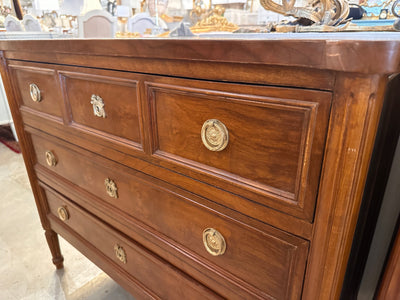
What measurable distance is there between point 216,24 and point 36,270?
4.13 feet

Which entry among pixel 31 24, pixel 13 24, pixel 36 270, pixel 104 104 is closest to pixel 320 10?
pixel 104 104

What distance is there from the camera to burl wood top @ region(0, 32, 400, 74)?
28 centimetres

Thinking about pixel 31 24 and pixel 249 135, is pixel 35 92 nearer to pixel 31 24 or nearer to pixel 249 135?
pixel 31 24

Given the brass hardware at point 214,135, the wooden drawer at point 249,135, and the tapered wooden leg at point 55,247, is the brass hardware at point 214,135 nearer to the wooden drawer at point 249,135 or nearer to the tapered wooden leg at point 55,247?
the wooden drawer at point 249,135

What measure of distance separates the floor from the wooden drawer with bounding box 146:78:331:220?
0.89m

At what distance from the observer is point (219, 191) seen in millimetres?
500

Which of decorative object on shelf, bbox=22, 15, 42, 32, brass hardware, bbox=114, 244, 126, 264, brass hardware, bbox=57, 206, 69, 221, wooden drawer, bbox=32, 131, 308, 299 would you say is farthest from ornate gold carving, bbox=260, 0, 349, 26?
decorative object on shelf, bbox=22, 15, 42, 32

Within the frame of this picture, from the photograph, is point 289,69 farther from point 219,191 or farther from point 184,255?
point 184,255

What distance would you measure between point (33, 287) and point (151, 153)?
1.00 m

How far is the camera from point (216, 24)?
894 millimetres

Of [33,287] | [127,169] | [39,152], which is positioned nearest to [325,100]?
[127,169]

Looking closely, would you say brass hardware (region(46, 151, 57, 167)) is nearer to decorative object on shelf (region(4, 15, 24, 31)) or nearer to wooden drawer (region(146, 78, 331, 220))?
wooden drawer (region(146, 78, 331, 220))

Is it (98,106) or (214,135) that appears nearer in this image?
(214,135)

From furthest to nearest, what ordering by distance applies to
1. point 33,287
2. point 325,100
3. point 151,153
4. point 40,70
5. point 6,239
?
point 6,239 → point 33,287 → point 40,70 → point 151,153 → point 325,100
